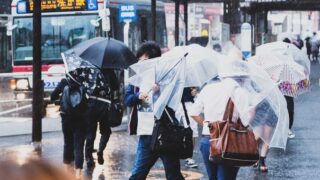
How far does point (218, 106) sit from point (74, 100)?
289cm

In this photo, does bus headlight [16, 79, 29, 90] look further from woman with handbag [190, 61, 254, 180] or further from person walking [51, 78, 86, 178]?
woman with handbag [190, 61, 254, 180]

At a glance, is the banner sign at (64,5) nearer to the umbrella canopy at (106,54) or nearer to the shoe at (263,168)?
the umbrella canopy at (106,54)

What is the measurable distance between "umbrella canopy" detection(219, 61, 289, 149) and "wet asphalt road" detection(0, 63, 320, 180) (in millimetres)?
1760

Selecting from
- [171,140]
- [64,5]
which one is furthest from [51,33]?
[171,140]

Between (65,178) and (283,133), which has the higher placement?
(65,178)

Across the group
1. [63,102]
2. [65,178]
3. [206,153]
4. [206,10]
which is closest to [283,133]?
[206,153]

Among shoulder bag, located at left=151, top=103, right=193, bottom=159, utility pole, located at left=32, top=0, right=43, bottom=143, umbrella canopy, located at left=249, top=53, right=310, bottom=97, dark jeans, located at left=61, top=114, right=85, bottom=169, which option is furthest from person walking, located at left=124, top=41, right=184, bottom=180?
utility pole, located at left=32, top=0, right=43, bottom=143

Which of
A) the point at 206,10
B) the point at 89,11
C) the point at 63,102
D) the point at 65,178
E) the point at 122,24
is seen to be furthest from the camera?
the point at 206,10

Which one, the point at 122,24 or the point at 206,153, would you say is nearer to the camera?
the point at 206,153

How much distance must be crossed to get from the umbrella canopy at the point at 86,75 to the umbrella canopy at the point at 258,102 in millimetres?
2693

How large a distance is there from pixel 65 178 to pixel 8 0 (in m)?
36.0

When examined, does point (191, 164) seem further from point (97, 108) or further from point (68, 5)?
point (68, 5)

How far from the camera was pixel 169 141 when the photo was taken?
6297 mm

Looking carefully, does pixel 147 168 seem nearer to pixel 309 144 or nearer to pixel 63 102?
pixel 63 102
